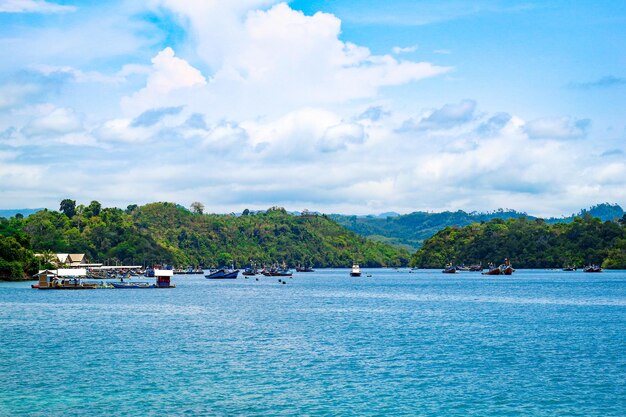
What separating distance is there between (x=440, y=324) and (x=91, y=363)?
41.4m

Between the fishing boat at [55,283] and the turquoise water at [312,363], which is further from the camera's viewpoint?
the fishing boat at [55,283]

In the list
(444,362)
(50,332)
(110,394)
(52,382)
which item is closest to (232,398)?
(110,394)

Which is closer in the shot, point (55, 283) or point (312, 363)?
point (312, 363)

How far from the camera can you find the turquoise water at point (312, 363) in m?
39.5

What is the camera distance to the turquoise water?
129ft

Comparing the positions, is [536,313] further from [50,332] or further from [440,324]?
[50,332]

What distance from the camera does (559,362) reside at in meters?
53.4

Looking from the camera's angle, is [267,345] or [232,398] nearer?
[232,398]

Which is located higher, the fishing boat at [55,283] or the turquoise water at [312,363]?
the fishing boat at [55,283]

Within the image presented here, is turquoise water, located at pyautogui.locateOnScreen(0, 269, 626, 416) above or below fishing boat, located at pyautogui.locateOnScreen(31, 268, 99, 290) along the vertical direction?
below

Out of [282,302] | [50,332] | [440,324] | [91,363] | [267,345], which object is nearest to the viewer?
[91,363]

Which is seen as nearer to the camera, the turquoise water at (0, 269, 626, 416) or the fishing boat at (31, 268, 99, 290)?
the turquoise water at (0, 269, 626, 416)

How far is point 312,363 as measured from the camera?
52.8 metres

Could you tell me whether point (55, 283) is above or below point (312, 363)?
above
